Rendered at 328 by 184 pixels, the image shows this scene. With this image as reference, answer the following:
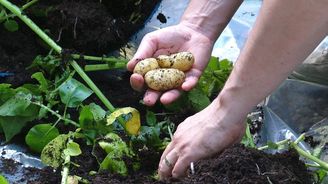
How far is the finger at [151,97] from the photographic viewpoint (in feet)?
5.95

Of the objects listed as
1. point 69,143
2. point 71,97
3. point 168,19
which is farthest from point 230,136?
point 168,19

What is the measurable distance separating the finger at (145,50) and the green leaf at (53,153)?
379 millimetres

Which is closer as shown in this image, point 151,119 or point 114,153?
point 114,153

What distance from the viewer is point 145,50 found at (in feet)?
6.30

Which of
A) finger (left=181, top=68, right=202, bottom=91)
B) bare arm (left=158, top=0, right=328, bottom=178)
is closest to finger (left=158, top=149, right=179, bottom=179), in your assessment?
bare arm (left=158, top=0, right=328, bottom=178)

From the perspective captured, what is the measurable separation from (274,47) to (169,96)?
0.57 m

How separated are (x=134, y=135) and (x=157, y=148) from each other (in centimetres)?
7

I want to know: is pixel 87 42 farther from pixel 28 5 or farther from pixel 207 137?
pixel 207 137

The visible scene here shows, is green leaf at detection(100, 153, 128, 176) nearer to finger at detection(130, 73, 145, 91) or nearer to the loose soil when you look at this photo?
the loose soil

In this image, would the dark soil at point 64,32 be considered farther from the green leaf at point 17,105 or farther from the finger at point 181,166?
the finger at point 181,166

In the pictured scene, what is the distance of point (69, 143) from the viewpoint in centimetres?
157

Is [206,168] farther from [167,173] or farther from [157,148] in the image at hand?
[157,148]

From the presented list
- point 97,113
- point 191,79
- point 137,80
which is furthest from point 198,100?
point 97,113

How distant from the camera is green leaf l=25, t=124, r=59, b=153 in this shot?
1698 millimetres
